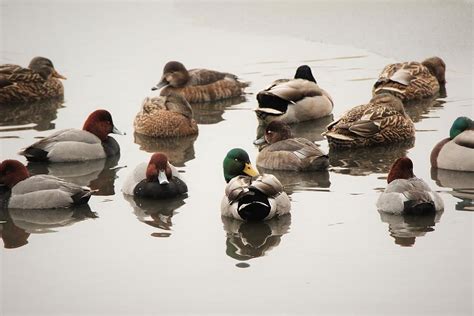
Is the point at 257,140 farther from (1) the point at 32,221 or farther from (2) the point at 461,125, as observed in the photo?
(1) the point at 32,221

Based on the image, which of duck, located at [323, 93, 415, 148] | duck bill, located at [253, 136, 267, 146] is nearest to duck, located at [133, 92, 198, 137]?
duck bill, located at [253, 136, 267, 146]

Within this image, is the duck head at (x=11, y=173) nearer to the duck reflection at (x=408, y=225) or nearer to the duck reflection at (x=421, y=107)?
the duck reflection at (x=408, y=225)

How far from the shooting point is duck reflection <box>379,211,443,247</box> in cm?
1002

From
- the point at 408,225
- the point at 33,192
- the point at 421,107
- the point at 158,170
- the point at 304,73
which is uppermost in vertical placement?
the point at 304,73

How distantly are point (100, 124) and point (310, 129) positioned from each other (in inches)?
133

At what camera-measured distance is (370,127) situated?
13906 millimetres

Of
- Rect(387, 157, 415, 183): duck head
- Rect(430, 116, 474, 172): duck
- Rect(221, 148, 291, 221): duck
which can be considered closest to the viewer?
Rect(221, 148, 291, 221): duck

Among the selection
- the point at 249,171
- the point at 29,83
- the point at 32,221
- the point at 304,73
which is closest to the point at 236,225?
the point at 249,171

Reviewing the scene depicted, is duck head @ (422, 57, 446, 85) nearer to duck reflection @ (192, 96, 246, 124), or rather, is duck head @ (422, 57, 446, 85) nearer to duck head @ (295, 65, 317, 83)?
duck head @ (295, 65, 317, 83)

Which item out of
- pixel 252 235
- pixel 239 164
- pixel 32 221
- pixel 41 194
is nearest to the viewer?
pixel 252 235

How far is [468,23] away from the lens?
22.4 m

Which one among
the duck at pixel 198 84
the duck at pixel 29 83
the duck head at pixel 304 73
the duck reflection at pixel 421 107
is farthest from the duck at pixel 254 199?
the duck at pixel 29 83

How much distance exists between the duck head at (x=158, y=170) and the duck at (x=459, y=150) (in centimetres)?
340

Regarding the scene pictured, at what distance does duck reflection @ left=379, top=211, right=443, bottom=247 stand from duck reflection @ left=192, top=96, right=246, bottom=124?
599cm
